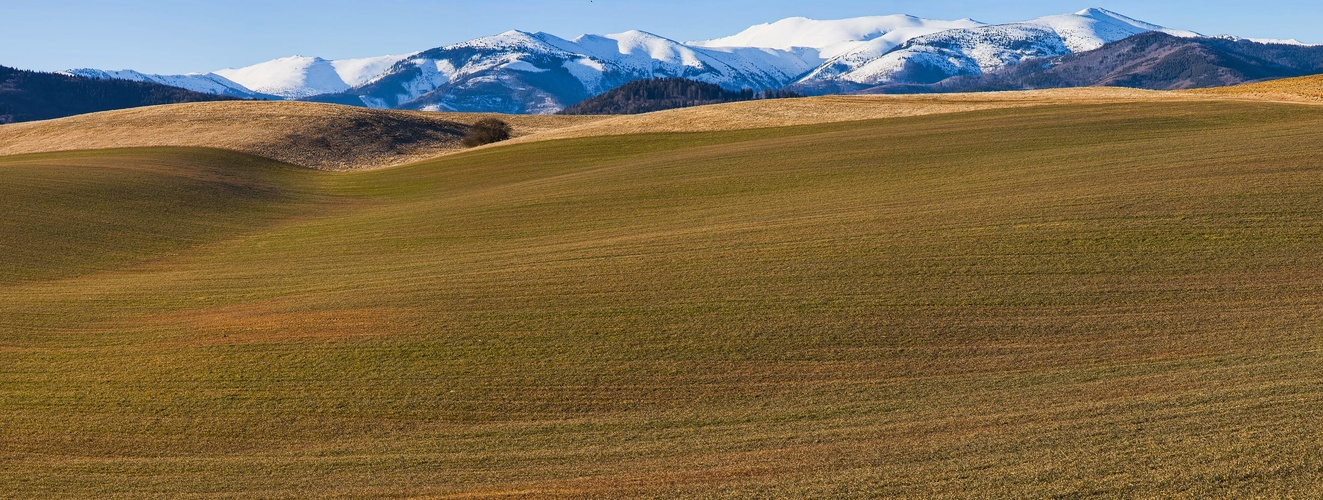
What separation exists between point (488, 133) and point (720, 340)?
57.7 meters

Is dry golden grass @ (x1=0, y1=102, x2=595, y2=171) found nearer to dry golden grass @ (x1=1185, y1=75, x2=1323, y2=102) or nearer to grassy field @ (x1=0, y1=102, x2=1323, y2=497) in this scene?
grassy field @ (x1=0, y1=102, x2=1323, y2=497)

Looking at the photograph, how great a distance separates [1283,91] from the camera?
52531 millimetres

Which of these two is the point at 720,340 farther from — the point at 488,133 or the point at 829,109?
the point at 488,133

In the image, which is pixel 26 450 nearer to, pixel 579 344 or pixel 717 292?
pixel 579 344

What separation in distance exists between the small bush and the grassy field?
120 feet

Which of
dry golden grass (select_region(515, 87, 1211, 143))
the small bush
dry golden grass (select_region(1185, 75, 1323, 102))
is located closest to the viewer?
dry golden grass (select_region(1185, 75, 1323, 102))

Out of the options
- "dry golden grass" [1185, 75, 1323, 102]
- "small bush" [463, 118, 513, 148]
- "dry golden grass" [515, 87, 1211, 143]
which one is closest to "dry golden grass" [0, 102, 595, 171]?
"small bush" [463, 118, 513, 148]

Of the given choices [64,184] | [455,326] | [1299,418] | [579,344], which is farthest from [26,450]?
[64,184]

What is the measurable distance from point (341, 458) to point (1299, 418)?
13.6m

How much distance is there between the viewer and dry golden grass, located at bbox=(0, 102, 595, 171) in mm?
65000

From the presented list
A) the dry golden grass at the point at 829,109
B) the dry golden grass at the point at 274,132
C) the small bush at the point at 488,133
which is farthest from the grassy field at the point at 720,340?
the small bush at the point at 488,133

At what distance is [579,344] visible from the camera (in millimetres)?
19234

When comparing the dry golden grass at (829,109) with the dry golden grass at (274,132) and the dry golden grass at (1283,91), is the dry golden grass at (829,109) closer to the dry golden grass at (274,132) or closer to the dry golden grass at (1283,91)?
the dry golden grass at (1283,91)

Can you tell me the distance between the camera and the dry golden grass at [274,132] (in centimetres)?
6500
